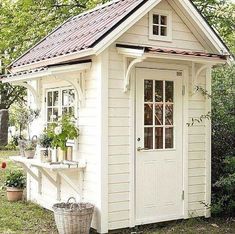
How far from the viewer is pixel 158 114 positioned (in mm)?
7113

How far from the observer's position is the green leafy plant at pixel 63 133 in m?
6.80

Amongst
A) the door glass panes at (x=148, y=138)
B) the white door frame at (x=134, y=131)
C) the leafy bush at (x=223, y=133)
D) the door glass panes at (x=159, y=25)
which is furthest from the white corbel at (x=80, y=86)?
the leafy bush at (x=223, y=133)

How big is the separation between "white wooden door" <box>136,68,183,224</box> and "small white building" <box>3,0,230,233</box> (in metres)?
0.02

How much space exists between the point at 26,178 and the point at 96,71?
12.2ft

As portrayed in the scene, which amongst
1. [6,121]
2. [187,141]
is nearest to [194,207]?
[187,141]

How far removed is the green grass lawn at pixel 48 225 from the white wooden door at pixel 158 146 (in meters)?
0.16

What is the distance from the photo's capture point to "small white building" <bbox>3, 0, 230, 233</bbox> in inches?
256

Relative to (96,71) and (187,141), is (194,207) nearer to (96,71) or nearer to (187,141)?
(187,141)

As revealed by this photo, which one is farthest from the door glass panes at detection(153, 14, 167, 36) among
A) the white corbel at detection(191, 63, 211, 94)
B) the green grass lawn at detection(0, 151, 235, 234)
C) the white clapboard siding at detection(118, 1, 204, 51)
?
the green grass lawn at detection(0, 151, 235, 234)

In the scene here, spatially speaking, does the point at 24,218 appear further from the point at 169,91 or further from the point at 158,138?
the point at 169,91

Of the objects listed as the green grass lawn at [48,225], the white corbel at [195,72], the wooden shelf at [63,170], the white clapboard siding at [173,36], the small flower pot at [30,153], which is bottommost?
the green grass lawn at [48,225]

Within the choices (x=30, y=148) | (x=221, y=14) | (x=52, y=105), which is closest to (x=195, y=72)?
(x=52, y=105)

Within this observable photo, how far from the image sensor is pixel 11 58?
56.1 ft

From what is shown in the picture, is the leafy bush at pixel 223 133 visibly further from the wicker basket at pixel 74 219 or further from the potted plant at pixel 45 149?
the potted plant at pixel 45 149
